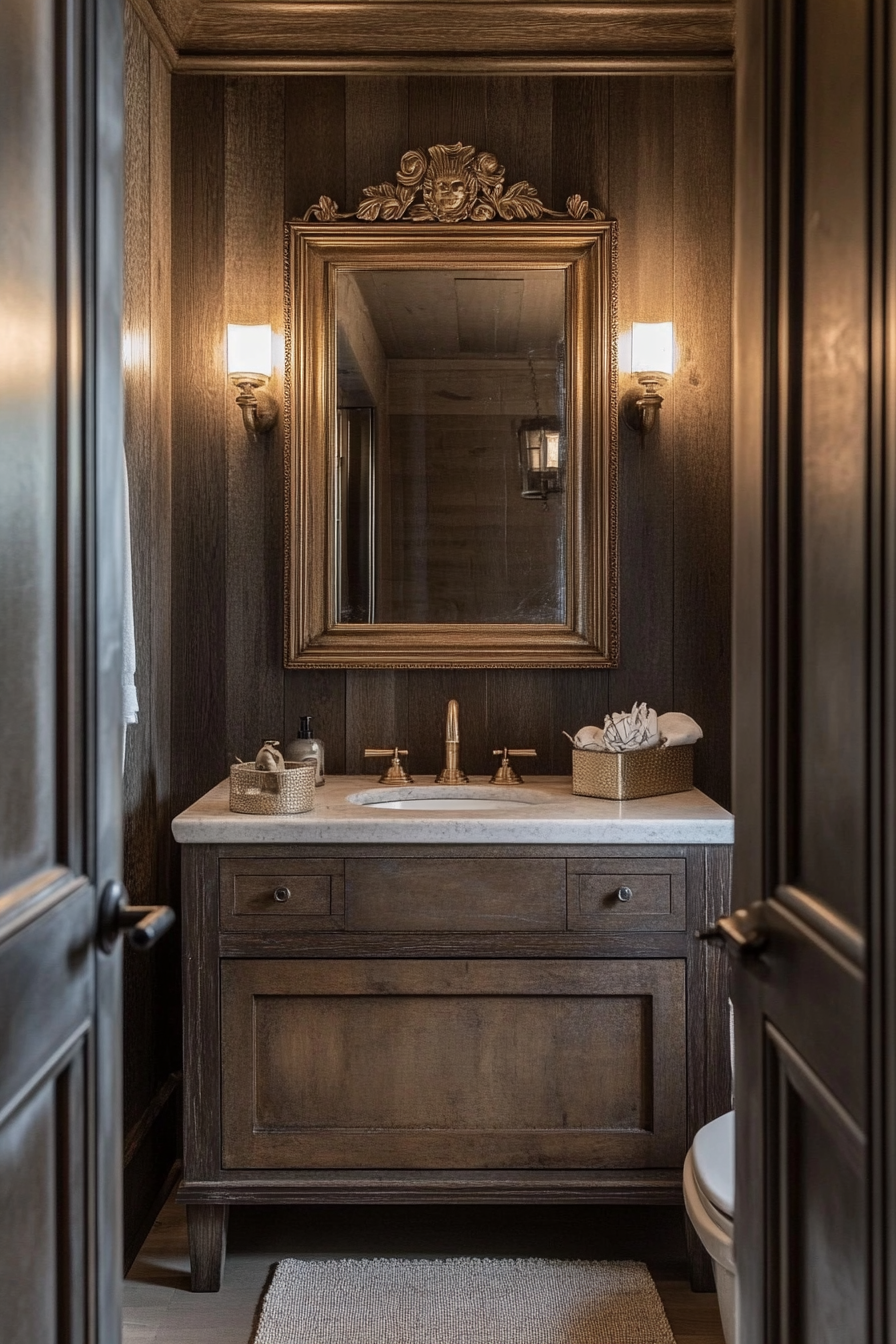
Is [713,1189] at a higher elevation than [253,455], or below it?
below

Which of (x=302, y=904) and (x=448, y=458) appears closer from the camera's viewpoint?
(x=302, y=904)

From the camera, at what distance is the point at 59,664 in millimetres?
1058

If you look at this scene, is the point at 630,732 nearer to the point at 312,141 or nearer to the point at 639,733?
the point at 639,733

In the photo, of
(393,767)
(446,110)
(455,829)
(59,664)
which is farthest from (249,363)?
(59,664)

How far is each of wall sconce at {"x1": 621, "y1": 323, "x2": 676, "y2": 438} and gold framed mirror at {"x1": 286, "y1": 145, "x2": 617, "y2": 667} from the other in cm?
7

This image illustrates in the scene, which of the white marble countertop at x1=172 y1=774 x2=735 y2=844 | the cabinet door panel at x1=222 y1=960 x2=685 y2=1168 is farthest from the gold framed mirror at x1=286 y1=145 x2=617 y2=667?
the cabinet door panel at x1=222 y1=960 x2=685 y2=1168

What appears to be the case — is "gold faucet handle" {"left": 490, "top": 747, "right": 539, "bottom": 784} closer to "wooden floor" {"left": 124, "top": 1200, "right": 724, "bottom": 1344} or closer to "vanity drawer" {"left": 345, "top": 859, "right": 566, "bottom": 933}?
"vanity drawer" {"left": 345, "top": 859, "right": 566, "bottom": 933}

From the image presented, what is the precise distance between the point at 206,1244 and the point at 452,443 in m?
1.76

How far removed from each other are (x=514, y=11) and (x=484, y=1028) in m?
2.16

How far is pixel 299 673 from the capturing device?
261cm

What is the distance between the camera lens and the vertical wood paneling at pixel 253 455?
8.40 feet

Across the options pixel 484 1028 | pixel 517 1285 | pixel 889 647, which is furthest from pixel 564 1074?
pixel 889 647

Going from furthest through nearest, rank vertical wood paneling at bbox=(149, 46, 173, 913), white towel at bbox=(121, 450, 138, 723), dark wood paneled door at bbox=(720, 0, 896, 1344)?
vertical wood paneling at bbox=(149, 46, 173, 913), white towel at bbox=(121, 450, 138, 723), dark wood paneled door at bbox=(720, 0, 896, 1344)

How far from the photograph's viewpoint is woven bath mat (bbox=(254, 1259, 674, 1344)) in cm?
191
